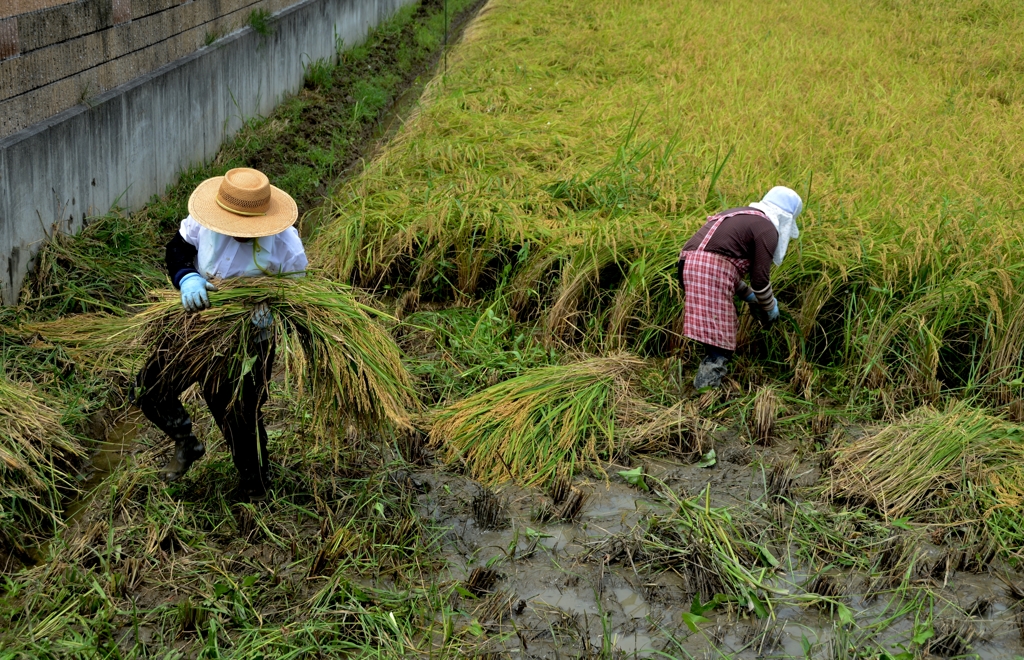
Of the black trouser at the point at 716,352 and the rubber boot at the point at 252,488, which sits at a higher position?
the black trouser at the point at 716,352

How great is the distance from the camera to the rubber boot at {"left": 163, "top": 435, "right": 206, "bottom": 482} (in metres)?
3.71

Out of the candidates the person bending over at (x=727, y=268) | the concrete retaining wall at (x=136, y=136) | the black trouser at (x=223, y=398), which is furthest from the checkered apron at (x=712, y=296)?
the concrete retaining wall at (x=136, y=136)

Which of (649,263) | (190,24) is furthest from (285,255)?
(190,24)

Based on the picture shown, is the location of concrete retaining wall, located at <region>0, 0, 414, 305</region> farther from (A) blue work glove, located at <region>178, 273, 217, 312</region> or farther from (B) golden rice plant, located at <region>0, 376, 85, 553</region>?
A: (A) blue work glove, located at <region>178, 273, 217, 312</region>

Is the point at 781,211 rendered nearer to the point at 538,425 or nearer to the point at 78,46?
the point at 538,425

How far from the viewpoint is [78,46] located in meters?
5.96

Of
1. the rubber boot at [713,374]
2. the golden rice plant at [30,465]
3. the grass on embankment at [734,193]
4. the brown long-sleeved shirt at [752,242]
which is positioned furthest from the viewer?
the grass on embankment at [734,193]

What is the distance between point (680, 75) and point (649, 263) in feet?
13.8

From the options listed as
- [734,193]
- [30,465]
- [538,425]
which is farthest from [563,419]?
[734,193]

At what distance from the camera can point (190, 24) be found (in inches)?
300

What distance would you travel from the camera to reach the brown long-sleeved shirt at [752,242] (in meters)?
4.67

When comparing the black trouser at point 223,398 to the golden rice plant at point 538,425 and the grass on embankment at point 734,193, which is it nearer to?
the golden rice plant at point 538,425

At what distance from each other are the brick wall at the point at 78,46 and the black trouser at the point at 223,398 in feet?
8.15

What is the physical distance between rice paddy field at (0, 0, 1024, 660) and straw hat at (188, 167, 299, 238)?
0.75 ft
